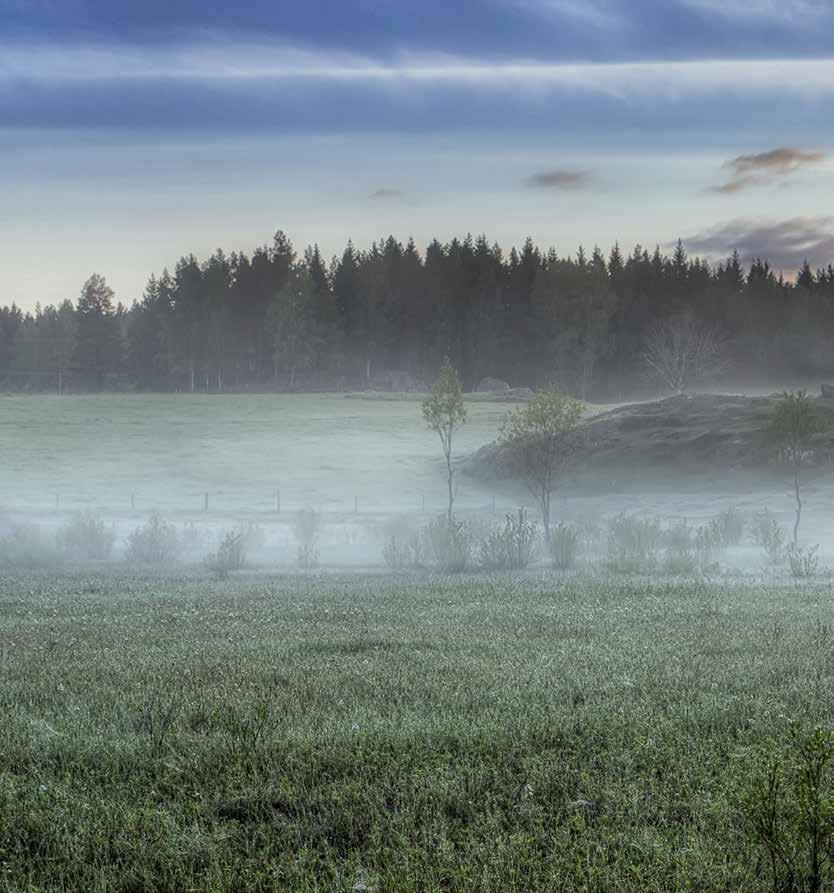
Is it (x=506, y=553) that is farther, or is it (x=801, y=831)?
(x=506, y=553)

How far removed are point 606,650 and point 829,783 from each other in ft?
17.2

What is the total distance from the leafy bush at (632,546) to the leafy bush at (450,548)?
14.4 ft

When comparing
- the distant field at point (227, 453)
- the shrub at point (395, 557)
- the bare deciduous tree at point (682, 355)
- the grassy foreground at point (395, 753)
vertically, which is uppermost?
the bare deciduous tree at point (682, 355)

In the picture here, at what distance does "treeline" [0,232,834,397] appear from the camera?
11431 centimetres

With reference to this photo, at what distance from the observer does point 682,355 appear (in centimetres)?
9975

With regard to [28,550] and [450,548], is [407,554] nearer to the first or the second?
[450,548]

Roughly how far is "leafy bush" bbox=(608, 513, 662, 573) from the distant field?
76.5 feet

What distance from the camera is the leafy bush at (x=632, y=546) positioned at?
2808cm

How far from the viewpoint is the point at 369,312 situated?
11969cm

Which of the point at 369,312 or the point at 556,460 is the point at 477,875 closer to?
the point at 556,460

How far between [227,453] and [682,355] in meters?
48.5

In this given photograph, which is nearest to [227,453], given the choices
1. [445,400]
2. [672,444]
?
[445,400]

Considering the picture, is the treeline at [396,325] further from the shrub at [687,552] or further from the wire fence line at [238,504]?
the shrub at [687,552]

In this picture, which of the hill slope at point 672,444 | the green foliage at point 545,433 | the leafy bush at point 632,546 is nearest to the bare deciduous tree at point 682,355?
the hill slope at point 672,444
